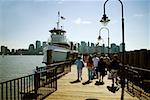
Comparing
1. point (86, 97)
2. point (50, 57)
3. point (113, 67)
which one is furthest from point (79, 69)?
point (50, 57)

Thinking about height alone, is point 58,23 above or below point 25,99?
above

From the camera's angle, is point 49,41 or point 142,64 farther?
point 49,41

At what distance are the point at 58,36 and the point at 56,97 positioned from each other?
120 feet

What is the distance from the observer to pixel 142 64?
73.9ft

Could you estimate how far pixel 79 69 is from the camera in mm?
20188

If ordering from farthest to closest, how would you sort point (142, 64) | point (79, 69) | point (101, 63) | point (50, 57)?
point (50, 57) → point (142, 64) → point (79, 69) → point (101, 63)

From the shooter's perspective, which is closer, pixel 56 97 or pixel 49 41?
pixel 56 97

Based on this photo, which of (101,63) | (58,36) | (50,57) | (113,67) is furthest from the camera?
(58,36)

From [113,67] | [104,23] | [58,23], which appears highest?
[58,23]

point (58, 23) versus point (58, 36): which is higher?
point (58, 23)

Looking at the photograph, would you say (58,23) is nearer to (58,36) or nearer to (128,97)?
(58,36)

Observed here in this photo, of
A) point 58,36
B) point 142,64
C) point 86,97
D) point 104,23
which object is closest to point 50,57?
point 58,36

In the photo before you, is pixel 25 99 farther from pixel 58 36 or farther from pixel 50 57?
pixel 58 36

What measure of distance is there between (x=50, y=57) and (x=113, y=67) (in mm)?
21889
